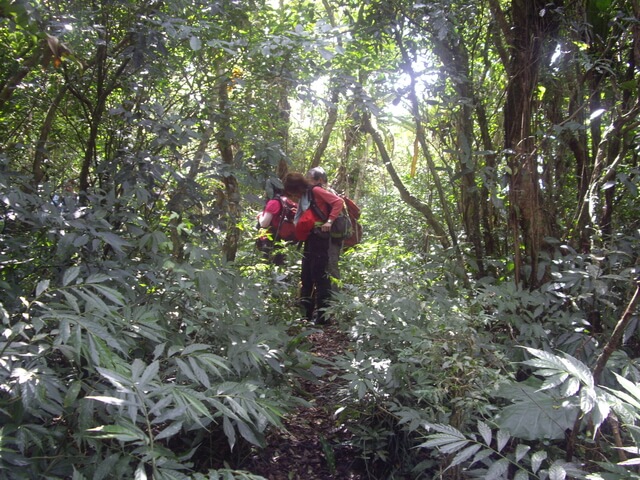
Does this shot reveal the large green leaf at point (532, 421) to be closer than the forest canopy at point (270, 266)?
No

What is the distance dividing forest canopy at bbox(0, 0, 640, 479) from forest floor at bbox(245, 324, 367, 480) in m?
0.15

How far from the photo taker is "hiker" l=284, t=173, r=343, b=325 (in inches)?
224

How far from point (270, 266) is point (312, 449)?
2012 mm

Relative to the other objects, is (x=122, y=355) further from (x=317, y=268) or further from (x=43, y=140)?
(x=317, y=268)

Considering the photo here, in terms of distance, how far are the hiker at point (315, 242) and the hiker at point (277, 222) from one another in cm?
19

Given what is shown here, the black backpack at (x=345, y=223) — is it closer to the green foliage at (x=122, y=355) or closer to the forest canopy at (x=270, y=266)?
the forest canopy at (x=270, y=266)

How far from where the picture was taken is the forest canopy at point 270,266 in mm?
2037

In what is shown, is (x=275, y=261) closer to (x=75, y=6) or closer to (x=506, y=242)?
(x=506, y=242)

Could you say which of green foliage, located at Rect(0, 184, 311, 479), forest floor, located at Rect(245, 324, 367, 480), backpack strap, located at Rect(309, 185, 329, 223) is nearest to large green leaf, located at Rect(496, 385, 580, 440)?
forest floor, located at Rect(245, 324, 367, 480)

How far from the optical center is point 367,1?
177 inches

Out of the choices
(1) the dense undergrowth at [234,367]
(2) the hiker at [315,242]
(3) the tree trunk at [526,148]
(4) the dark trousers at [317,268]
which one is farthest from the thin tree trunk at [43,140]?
(3) the tree trunk at [526,148]

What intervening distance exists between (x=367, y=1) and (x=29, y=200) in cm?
310

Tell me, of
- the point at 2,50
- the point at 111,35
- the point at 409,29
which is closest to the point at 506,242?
the point at 409,29

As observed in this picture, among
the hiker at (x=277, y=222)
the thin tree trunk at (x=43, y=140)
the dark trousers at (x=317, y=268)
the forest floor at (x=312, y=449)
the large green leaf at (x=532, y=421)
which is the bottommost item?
the forest floor at (x=312, y=449)
